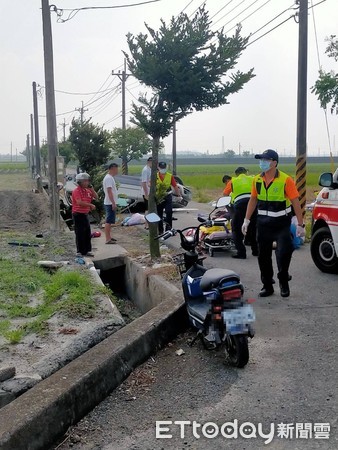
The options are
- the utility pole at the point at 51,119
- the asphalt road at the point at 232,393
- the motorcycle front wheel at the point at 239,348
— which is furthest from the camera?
the utility pole at the point at 51,119

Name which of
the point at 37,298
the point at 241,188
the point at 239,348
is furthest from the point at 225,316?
the point at 241,188

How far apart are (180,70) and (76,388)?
5.73 m

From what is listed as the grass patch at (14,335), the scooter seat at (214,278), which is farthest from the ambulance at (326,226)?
the grass patch at (14,335)

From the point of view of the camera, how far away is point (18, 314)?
21.0 ft

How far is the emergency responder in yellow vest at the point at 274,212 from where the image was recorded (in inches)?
263

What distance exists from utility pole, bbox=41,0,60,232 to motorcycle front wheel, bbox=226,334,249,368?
34.3ft

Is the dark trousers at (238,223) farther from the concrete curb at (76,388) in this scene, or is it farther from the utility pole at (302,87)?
the concrete curb at (76,388)

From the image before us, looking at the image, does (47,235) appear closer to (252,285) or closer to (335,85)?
(252,285)

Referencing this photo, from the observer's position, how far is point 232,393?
4.25 m

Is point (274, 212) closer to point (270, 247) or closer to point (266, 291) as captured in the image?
point (270, 247)

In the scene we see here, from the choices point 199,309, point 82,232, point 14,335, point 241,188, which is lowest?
point 14,335

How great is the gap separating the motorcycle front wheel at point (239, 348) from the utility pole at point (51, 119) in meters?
10.5

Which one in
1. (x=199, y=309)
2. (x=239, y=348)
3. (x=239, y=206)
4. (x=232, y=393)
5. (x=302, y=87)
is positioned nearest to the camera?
(x=232, y=393)

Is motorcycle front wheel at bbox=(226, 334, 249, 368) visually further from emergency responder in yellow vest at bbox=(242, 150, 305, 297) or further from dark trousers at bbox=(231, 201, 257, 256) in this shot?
dark trousers at bbox=(231, 201, 257, 256)
